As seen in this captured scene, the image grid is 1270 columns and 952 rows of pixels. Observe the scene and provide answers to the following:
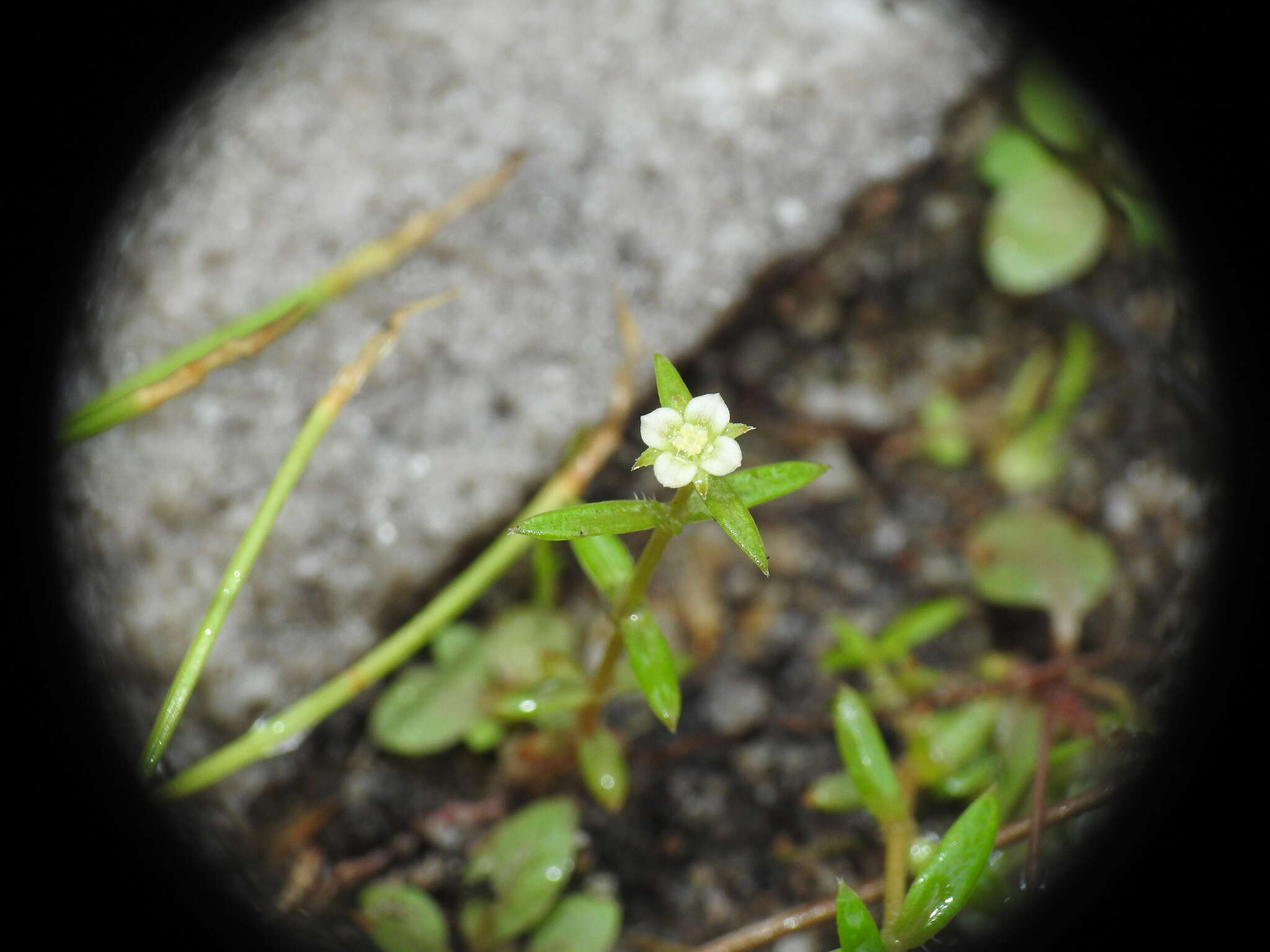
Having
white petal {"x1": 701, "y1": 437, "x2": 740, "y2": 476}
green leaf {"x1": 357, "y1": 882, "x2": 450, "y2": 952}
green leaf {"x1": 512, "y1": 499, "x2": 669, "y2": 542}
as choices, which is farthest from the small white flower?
green leaf {"x1": 357, "y1": 882, "x2": 450, "y2": 952}

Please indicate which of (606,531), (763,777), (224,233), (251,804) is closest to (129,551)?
(251,804)

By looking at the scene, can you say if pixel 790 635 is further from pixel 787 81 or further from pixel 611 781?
pixel 787 81

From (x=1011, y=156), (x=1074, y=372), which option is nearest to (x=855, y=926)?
(x=1074, y=372)

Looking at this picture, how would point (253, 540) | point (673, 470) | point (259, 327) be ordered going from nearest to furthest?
point (673, 470) < point (253, 540) < point (259, 327)

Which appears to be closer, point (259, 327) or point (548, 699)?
point (548, 699)

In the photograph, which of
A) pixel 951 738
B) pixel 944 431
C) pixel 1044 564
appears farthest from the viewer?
pixel 944 431

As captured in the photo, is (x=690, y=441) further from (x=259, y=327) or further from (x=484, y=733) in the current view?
(x=259, y=327)
